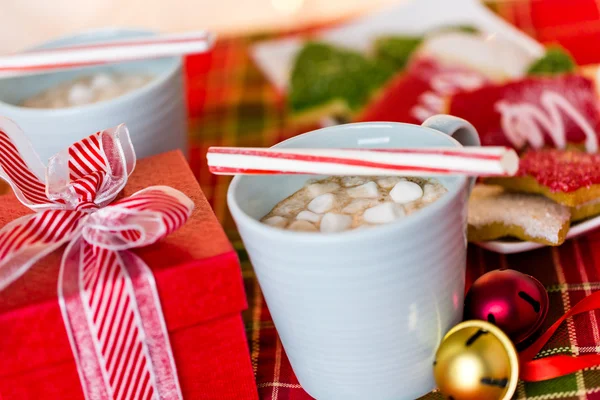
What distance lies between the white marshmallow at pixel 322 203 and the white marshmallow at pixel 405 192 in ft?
0.18

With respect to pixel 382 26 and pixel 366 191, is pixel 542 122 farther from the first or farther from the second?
pixel 382 26

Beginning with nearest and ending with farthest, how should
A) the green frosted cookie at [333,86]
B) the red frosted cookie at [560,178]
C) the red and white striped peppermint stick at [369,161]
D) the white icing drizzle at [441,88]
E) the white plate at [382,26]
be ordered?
the red and white striped peppermint stick at [369,161]
the red frosted cookie at [560,178]
the white icing drizzle at [441,88]
the green frosted cookie at [333,86]
the white plate at [382,26]

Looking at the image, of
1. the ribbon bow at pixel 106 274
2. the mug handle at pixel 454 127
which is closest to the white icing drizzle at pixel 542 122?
the mug handle at pixel 454 127

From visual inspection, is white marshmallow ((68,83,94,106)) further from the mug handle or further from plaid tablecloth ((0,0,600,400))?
the mug handle

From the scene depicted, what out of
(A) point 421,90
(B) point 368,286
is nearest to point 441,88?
(A) point 421,90

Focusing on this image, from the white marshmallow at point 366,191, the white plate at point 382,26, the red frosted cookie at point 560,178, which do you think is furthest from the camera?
the white plate at point 382,26

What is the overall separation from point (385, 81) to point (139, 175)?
0.60 metres

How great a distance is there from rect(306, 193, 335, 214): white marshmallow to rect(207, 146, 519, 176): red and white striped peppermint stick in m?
0.04

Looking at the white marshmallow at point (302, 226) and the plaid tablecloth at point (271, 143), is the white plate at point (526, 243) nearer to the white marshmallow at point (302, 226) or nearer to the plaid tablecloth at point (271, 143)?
the plaid tablecloth at point (271, 143)

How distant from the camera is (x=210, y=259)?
2.06 feet

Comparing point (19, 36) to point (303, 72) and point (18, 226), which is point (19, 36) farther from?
point (18, 226)

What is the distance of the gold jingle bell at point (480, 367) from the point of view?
2.04 feet

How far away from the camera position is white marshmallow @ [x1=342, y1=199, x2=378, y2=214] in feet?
2.18

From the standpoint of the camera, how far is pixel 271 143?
1.23 metres
